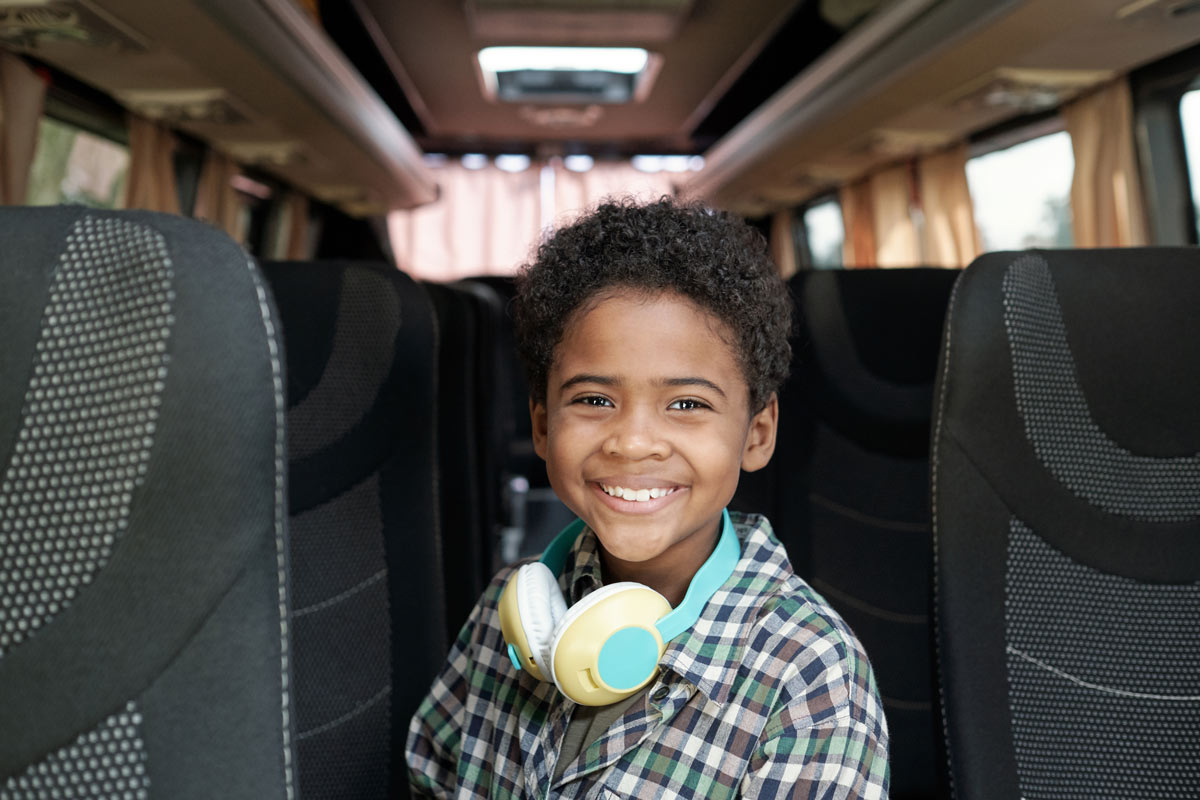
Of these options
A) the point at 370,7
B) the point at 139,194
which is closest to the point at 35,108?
the point at 139,194

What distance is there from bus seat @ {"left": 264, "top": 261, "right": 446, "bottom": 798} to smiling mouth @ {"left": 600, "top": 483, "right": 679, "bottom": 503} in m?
0.69

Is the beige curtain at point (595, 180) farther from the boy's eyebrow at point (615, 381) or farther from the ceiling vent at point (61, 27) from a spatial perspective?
the boy's eyebrow at point (615, 381)

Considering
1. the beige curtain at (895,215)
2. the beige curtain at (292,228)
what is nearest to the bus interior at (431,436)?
the beige curtain at (895,215)

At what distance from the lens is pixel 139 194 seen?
3.83 metres

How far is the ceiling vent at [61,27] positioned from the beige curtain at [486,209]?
18.5ft

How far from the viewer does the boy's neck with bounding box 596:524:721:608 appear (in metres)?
1.15

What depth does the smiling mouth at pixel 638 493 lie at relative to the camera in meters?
1.06

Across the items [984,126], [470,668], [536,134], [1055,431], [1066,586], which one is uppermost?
[536,134]

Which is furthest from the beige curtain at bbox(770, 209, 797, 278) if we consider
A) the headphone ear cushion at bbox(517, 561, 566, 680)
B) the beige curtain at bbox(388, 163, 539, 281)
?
the headphone ear cushion at bbox(517, 561, 566, 680)

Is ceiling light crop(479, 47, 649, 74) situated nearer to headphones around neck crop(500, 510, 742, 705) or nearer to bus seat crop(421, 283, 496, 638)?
bus seat crop(421, 283, 496, 638)

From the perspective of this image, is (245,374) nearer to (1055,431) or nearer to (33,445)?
(33,445)

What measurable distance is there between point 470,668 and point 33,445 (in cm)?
63

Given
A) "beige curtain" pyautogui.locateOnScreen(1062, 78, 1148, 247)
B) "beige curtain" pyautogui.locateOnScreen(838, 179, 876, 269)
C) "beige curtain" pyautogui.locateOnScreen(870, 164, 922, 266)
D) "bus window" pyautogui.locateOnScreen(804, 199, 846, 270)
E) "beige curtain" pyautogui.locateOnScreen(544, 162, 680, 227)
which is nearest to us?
"beige curtain" pyautogui.locateOnScreen(1062, 78, 1148, 247)

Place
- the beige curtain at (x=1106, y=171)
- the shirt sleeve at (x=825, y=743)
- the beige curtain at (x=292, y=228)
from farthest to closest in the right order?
the beige curtain at (x=292, y=228) → the beige curtain at (x=1106, y=171) → the shirt sleeve at (x=825, y=743)
